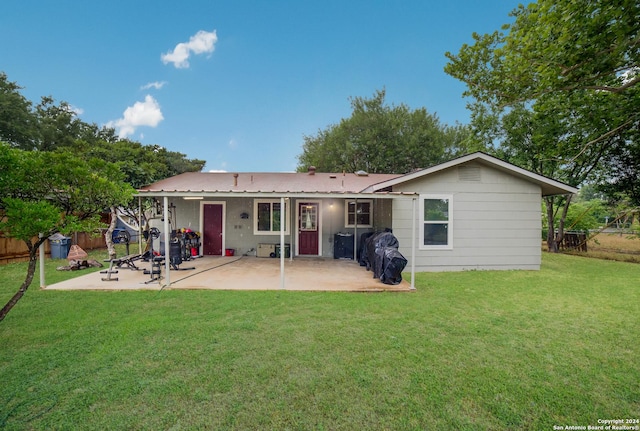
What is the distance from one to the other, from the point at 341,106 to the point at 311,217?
1424 centimetres

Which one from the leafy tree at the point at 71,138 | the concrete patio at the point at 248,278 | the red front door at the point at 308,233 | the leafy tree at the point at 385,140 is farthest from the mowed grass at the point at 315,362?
the leafy tree at the point at 385,140

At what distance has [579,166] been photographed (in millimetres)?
11859

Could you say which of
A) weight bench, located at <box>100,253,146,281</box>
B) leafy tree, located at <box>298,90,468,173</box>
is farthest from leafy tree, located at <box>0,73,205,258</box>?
leafy tree, located at <box>298,90,468,173</box>

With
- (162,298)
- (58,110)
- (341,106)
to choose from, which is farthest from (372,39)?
(58,110)

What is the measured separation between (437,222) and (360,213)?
2928 millimetres

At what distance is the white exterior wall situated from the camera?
793cm

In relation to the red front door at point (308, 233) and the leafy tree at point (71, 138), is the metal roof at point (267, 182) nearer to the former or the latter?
the red front door at point (308, 233)

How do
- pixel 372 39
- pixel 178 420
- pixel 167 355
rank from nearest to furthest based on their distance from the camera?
1. pixel 178 420
2. pixel 167 355
3. pixel 372 39

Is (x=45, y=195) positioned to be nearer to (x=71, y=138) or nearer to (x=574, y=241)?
(x=574, y=241)

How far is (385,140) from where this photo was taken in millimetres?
20062

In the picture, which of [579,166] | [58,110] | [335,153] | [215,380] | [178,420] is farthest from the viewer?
[58,110]

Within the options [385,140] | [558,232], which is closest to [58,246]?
[385,140]

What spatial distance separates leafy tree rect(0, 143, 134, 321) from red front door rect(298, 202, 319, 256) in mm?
6465

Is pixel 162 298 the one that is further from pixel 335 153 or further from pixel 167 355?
pixel 335 153
